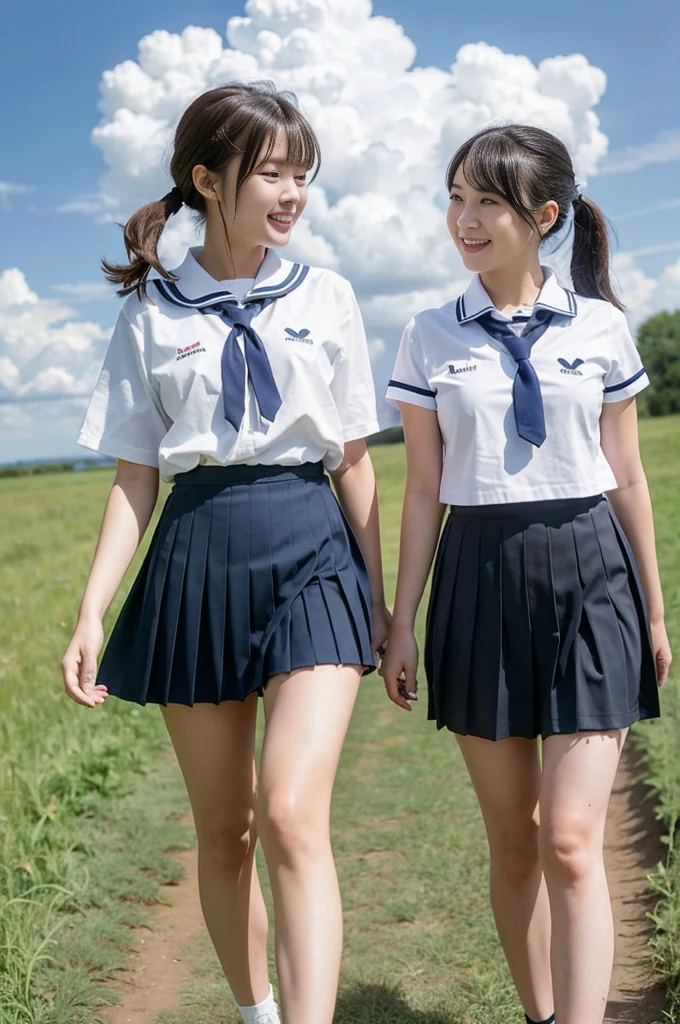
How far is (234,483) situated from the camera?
284 centimetres

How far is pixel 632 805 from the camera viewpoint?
5535 mm

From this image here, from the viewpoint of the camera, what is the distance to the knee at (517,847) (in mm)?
2953

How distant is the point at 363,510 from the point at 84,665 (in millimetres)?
804

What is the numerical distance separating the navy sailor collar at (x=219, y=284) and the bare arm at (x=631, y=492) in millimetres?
871

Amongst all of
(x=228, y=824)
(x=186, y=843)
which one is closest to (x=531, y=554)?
(x=228, y=824)

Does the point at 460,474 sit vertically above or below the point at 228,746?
above

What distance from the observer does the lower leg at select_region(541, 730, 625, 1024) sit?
2635 millimetres

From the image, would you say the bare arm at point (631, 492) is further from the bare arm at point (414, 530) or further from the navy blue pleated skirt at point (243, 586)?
the navy blue pleated skirt at point (243, 586)

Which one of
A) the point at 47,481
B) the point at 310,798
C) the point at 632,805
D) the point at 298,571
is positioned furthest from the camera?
the point at 47,481

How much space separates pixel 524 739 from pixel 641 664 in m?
0.35

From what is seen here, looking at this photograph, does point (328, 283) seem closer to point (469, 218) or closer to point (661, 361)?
point (469, 218)

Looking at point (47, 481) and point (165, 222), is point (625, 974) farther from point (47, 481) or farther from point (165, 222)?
point (47, 481)

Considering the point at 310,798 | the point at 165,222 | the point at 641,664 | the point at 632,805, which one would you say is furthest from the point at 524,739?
the point at 632,805

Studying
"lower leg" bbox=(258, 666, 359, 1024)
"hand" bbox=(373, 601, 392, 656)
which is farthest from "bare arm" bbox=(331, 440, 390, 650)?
"lower leg" bbox=(258, 666, 359, 1024)
